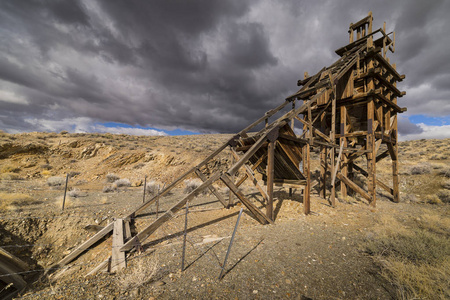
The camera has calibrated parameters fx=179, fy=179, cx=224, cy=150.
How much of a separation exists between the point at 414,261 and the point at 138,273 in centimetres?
622

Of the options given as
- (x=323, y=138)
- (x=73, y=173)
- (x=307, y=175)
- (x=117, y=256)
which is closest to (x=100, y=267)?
(x=117, y=256)

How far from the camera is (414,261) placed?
4.11m

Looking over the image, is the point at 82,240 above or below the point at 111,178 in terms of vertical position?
below

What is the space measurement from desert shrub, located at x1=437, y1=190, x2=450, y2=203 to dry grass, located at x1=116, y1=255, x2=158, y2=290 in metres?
16.6

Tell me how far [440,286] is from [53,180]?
2086 centimetres

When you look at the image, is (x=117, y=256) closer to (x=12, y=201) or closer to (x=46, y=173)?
(x=12, y=201)

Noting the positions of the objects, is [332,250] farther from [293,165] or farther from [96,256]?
[96,256]

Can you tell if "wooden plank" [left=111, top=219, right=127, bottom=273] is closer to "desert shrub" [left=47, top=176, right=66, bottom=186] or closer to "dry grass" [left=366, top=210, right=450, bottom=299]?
"dry grass" [left=366, top=210, right=450, bottom=299]

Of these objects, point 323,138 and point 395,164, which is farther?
point 395,164

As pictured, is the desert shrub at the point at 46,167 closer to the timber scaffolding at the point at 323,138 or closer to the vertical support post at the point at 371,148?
the timber scaffolding at the point at 323,138

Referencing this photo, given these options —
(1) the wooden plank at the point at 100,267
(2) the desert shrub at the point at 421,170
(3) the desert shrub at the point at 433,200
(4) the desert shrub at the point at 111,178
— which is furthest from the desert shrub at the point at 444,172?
(4) the desert shrub at the point at 111,178

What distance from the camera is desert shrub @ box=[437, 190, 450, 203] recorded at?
1098 centimetres

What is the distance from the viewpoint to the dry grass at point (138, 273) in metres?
3.56

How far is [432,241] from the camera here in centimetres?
493
